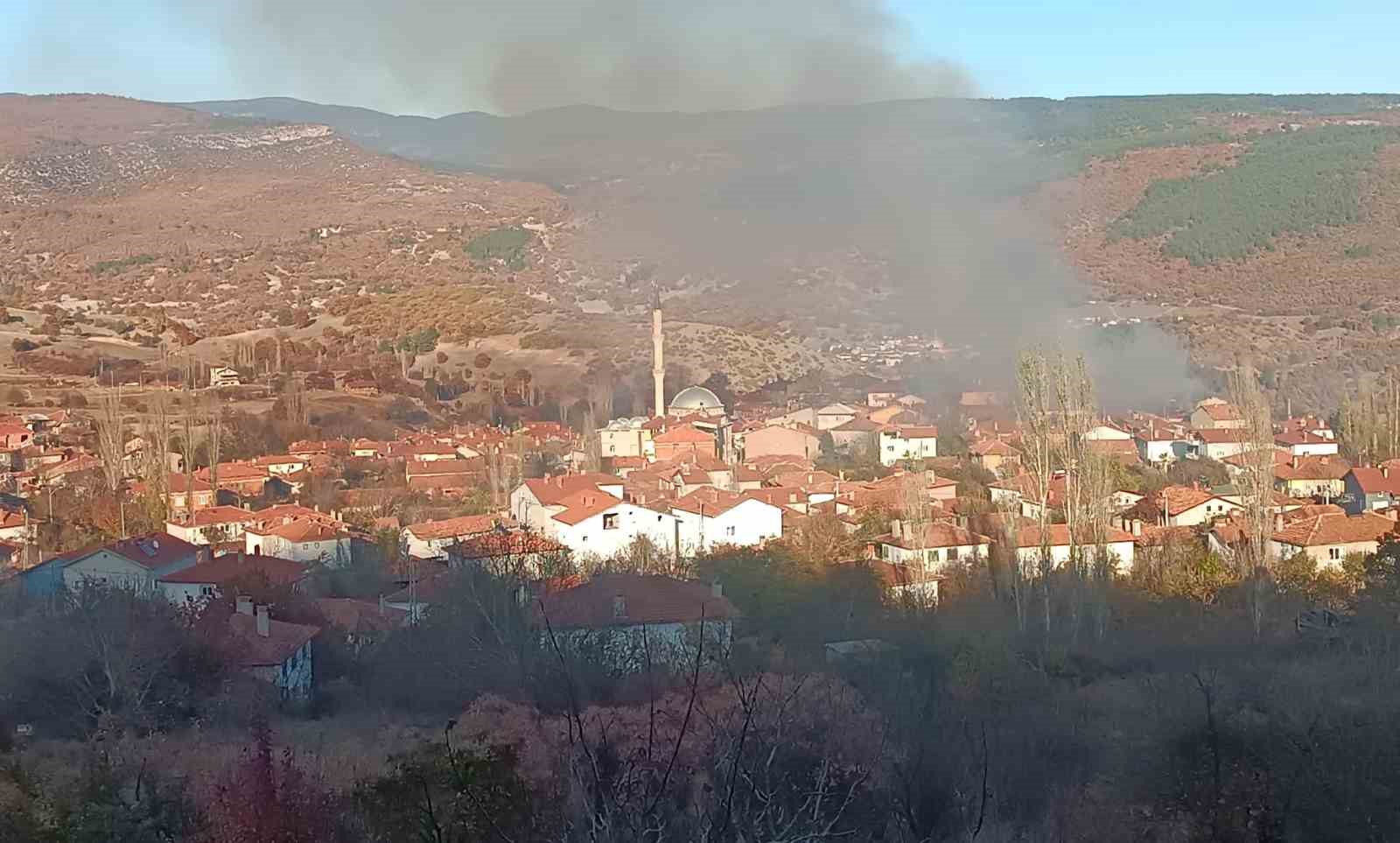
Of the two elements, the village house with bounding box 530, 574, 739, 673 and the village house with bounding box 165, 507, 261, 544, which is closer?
the village house with bounding box 530, 574, 739, 673

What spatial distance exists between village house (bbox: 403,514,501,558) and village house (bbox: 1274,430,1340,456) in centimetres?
928

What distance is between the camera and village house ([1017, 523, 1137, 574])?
35.7ft

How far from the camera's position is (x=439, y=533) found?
41.7ft

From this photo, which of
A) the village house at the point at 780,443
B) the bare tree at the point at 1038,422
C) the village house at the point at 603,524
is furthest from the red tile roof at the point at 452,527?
the village house at the point at 780,443

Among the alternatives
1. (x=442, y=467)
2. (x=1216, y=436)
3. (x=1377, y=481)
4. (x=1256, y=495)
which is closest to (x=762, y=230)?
(x=1216, y=436)

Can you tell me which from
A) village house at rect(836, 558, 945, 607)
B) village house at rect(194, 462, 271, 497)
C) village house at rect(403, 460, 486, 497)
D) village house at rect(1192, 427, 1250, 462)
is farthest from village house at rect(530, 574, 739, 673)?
village house at rect(1192, 427, 1250, 462)

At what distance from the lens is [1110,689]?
341 inches

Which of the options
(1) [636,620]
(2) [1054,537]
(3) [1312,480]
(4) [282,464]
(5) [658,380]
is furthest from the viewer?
(5) [658,380]

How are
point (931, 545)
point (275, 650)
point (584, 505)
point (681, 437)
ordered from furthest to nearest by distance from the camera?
point (681, 437) → point (584, 505) → point (931, 545) → point (275, 650)

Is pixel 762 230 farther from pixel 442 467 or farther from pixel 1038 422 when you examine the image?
pixel 1038 422

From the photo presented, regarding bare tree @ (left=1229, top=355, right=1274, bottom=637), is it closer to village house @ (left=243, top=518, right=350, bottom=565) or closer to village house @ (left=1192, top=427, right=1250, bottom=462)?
village house @ (left=1192, top=427, right=1250, bottom=462)

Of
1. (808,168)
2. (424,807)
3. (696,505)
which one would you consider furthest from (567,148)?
(424,807)

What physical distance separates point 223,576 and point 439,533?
7.76ft

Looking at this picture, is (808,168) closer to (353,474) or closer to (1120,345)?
(1120,345)
